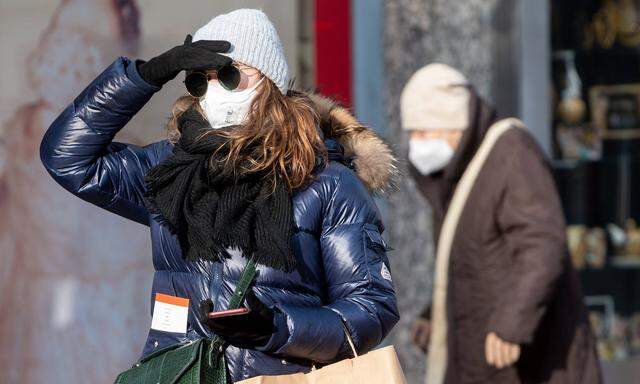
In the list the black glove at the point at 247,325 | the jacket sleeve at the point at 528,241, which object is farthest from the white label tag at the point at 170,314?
the jacket sleeve at the point at 528,241

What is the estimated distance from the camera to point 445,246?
482 centimetres

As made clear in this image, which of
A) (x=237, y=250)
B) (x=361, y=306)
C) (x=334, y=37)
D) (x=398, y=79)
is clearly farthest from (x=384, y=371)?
(x=398, y=79)

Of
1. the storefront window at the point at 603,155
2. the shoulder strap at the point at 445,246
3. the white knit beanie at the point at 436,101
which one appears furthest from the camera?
the storefront window at the point at 603,155

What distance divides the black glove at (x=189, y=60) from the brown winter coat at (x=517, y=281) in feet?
6.72

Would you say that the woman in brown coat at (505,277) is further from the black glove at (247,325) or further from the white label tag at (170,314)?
the black glove at (247,325)

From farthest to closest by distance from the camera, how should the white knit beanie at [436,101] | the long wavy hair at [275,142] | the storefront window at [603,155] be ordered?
the storefront window at [603,155]
the white knit beanie at [436,101]
the long wavy hair at [275,142]

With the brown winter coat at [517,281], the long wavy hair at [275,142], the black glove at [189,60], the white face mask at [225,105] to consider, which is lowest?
the brown winter coat at [517,281]

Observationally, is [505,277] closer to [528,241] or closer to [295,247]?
[528,241]

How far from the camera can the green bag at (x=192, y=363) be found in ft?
8.31

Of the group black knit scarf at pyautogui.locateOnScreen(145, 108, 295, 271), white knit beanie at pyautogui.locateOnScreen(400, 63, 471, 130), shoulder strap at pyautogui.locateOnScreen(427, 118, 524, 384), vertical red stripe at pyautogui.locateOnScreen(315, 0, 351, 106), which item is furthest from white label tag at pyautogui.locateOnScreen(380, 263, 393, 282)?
vertical red stripe at pyautogui.locateOnScreen(315, 0, 351, 106)

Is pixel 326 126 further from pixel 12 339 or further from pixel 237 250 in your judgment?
pixel 12 339

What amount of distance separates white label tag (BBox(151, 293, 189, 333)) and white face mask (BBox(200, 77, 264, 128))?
1.35ft

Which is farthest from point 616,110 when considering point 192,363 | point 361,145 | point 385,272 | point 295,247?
point 192,363

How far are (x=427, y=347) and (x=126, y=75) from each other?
260cm
